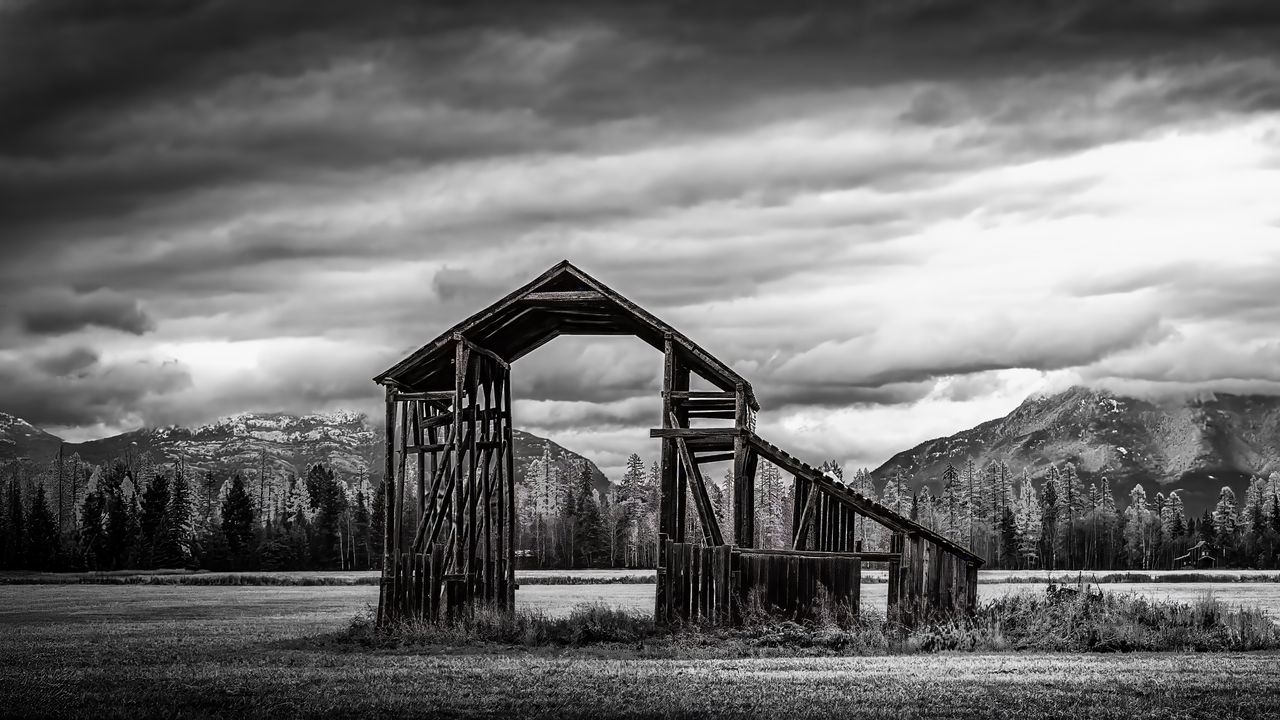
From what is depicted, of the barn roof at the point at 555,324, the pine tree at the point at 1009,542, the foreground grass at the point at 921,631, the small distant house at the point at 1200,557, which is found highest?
the barn roof at the point at 555,324

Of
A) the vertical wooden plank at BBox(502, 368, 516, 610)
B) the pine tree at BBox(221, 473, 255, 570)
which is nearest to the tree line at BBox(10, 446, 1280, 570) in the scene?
the pine tree at BBox(221, 473, 255, 570)

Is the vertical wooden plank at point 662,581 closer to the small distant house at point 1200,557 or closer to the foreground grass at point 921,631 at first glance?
the foreground grass at point 921,631

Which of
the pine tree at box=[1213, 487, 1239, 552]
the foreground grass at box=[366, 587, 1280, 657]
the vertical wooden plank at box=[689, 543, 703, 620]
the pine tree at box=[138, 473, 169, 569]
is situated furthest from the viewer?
the pine tree at box=[1213, 487, 1239, 552]

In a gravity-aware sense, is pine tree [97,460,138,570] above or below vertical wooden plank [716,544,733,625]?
below

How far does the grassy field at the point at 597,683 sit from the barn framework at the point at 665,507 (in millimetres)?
3629

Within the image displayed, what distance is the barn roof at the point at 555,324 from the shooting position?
30.0 meters

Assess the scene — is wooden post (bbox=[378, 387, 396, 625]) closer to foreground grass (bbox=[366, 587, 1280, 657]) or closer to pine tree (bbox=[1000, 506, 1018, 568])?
foreground grass (bbox=[366, 587, 1280, 657])

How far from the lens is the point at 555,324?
33.2 m

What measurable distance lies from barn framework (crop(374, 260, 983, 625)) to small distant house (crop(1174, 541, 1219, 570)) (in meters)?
131

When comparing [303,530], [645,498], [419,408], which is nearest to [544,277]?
[419,408]

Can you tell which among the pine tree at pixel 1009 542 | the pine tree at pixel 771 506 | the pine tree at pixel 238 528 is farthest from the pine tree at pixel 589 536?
the pine tree at pixel 1009 542

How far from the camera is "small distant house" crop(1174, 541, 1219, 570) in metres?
148

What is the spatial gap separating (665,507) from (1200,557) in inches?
5310

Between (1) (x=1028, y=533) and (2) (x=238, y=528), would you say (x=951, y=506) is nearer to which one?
(1) (x=1028, y=533)
